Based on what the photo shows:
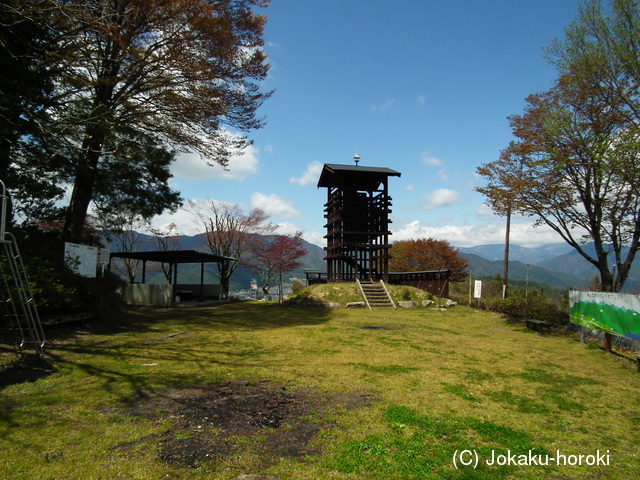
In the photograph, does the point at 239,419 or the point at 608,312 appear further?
the point at 608,312

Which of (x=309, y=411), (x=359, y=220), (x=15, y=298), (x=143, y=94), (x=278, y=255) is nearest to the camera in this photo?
(x=309, y=411)

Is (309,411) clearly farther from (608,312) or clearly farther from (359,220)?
(359,220)

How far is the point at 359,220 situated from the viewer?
2059cm

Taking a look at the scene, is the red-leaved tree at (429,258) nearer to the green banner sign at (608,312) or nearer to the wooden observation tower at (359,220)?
the wooden observation tower at (359,220)

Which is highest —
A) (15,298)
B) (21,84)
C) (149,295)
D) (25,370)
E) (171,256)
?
(21,84)

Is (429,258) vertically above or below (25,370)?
above

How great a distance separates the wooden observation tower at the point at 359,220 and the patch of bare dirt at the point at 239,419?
50.5 ft

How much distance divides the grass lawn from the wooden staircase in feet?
30.6

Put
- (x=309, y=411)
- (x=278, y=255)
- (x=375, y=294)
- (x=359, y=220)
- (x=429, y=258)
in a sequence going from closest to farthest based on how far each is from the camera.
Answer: (x=309, y=411), (x=375, y=294), (x=359, y=220), (x=278, y=255), (x=429, y=258)

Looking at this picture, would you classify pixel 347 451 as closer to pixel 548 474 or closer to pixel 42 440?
pixel 548 474

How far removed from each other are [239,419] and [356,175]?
746 inches

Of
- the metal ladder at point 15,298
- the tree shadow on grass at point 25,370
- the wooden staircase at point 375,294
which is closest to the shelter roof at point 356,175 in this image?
the wooden staircase at point 375,294

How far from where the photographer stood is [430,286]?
21.2 meters

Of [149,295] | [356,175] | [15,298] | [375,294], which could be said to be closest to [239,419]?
[15,298]
